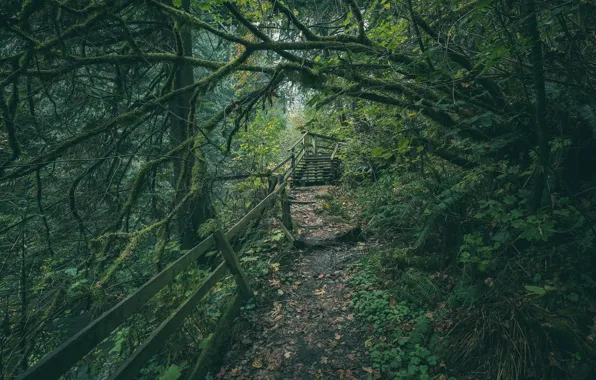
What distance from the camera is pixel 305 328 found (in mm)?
4473

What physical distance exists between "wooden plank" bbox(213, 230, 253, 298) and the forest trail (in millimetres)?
351

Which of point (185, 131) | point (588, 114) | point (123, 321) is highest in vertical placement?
point (185, 131)

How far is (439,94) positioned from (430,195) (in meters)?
1.80

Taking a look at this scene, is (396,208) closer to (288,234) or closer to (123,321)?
(288,234)

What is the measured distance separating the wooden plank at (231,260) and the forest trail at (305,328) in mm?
351

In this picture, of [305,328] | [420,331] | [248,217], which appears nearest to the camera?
[420,331]

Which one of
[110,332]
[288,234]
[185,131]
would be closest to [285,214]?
[288,234]

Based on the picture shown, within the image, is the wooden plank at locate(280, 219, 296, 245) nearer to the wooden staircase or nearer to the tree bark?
the tree bark

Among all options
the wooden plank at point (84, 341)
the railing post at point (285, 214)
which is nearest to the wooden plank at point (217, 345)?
the wooden plank at point (84, 341)

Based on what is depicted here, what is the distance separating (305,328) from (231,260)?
60.9 inches

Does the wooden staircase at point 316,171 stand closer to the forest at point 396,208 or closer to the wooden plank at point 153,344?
the forest at point 396,208

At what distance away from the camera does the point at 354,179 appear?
39.6 ft

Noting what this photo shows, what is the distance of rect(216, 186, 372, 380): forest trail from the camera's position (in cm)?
374

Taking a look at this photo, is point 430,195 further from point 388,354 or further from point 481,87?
point 388,354
